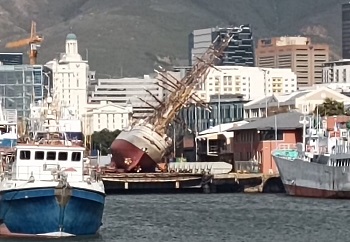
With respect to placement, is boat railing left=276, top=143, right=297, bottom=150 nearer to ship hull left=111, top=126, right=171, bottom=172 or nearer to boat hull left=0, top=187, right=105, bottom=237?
ship hull left=111, top=126, right=171, bottom=172

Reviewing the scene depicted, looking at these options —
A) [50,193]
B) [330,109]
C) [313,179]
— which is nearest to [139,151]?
[330,109]

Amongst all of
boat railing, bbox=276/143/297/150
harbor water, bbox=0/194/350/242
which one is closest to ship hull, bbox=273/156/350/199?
harbor water, bbox=0/194/350/242

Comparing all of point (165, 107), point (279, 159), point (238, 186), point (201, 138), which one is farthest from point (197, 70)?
point (279, 159)

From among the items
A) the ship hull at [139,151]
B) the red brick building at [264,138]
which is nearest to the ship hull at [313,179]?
the red brick building at [264,138]

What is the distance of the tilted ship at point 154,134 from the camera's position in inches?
5768

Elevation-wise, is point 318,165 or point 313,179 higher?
point 318,165

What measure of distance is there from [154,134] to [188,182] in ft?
74.3

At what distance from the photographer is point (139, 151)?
14588 centimetres

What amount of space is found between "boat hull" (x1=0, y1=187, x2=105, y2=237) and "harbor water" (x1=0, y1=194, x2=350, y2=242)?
858 millimetres

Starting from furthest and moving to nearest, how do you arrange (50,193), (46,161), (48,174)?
(46,161) → (48,174) → (50,193)

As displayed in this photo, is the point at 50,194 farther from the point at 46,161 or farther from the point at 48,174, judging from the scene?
the point at 46,161

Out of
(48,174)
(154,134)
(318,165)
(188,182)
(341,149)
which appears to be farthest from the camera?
(154,134)

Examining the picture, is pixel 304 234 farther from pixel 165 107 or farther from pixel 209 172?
pixel 165 107

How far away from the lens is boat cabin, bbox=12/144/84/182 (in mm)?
66438
